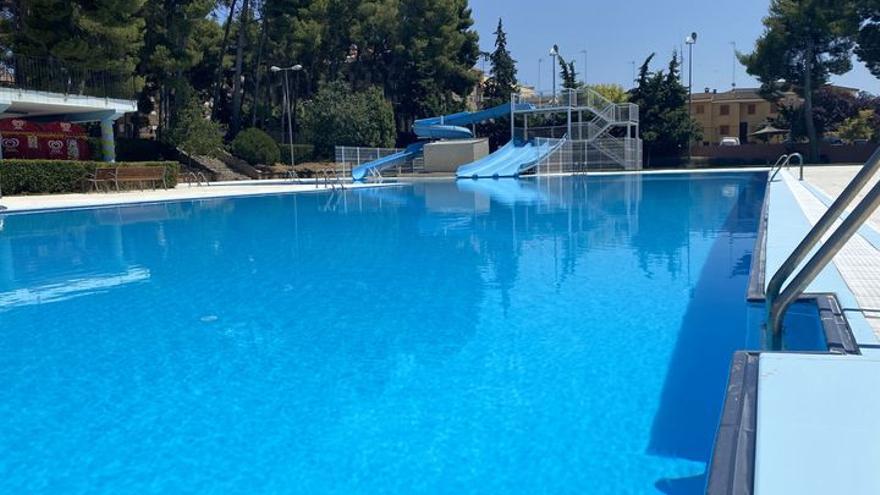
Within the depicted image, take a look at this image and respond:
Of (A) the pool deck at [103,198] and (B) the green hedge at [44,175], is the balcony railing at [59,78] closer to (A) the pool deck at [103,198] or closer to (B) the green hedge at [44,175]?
(B) the green hedge at [44,175]

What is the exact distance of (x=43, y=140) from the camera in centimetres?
2620

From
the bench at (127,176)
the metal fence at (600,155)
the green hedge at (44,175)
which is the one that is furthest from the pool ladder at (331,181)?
the metal fence at (600,155)

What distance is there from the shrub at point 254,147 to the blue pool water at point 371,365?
80.6 ft

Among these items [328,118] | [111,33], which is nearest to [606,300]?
[111,33]

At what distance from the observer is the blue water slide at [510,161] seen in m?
31.2

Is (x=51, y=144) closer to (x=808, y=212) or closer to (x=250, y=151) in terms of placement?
(x=250, y=151)

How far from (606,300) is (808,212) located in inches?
203

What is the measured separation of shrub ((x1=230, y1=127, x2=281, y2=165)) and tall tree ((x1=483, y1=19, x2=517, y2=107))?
15.2m

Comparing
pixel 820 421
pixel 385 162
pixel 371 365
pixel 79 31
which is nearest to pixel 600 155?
pixel 385 162

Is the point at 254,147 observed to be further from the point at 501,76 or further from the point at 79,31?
the point at 501,76

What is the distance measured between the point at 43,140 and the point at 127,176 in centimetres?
481

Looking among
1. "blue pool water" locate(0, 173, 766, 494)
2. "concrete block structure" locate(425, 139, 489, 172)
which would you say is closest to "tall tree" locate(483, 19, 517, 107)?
"concrete block structure" locate(425, 139, 489, 172)

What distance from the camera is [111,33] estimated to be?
25.5 meters

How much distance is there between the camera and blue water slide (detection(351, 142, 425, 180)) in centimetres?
3152
